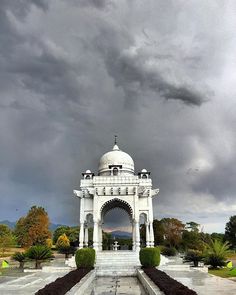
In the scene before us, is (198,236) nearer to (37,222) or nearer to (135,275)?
(37,222)

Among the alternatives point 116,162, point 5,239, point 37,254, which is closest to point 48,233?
point 116,162

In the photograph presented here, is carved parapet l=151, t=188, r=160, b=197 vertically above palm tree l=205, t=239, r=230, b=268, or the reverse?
carved parapet l=151, t=188, r=160, b=197

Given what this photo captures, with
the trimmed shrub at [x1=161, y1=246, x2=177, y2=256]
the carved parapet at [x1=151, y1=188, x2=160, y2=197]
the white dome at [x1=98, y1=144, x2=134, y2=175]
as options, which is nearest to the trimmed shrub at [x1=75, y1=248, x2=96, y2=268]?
the carved parapet at [x1=151, y1=188, x2=160, y2=197]

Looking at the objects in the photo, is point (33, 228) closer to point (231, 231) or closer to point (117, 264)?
point (117, 264)

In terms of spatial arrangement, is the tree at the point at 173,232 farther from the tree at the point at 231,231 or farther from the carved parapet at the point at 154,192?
the carved parapet at the point at 154,192

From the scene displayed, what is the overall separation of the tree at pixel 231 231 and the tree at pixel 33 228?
1384 inches

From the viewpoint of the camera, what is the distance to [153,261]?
2266cm

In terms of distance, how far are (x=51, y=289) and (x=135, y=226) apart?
2284 cm

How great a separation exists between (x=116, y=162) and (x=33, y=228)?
82.4 feet

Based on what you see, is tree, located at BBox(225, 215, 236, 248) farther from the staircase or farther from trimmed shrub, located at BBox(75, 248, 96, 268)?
trimmed shrub, located at BBox(75, 248, 96, 268)

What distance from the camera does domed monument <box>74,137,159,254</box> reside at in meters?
32.9

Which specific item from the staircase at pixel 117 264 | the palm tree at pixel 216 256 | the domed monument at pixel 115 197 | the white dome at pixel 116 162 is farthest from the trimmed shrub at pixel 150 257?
the white dome at pixel 116 162

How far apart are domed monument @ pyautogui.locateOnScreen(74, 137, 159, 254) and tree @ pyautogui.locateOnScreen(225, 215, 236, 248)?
3541 centimetres

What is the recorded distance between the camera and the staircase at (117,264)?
23625 mm
